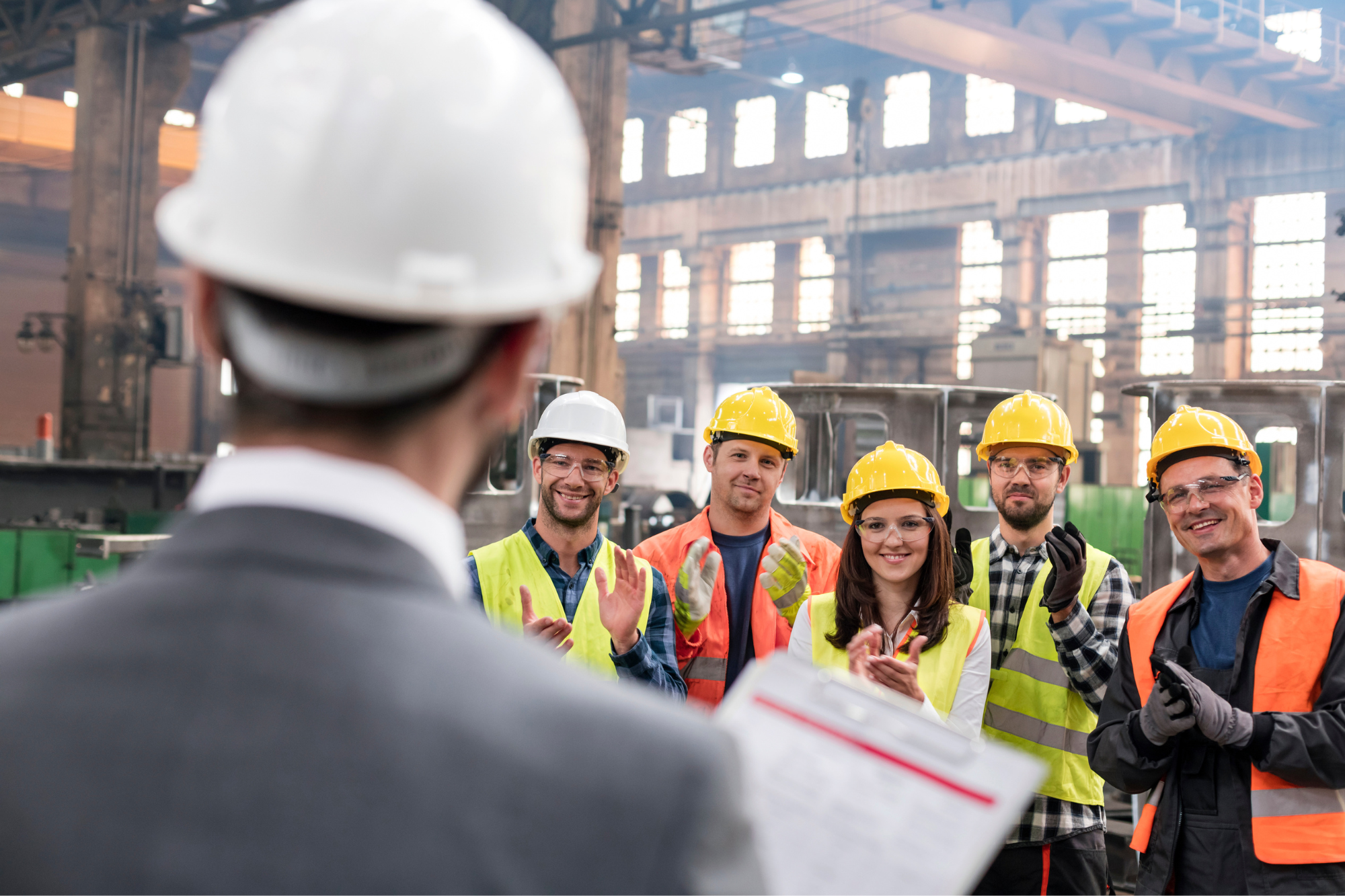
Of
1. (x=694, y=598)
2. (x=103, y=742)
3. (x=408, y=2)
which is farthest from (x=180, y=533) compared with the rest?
(x=694, y=598)

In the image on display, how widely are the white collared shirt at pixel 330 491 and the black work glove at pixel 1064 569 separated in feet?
10.5

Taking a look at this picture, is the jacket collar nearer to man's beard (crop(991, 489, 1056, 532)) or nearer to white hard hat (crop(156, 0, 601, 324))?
man's beard (crop(991, 489, 1056, 532))

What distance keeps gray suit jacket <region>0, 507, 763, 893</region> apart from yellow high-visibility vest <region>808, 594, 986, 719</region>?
102 inches

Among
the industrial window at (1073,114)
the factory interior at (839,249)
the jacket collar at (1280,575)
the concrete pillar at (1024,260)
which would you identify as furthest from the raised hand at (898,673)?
the industrial window at (1073,114)

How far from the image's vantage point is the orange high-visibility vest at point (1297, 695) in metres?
2.91

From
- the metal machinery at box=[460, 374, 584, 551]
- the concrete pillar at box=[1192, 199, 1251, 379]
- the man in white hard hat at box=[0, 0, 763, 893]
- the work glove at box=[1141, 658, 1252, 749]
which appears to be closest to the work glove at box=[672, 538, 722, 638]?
the work glove at box=[1141, 658, 1252, 749]

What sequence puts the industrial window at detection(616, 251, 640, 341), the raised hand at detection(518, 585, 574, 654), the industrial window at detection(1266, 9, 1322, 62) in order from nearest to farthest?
the raised hand at detection(518, 585, 574, 654) → the industrial window at detection(1266, 9, 1322, 62) → the industrial window at detection(616, 251, 640, 341)

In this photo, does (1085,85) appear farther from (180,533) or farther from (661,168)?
(180,533)

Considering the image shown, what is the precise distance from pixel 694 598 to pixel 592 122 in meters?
9.93

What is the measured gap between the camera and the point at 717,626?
173 inches

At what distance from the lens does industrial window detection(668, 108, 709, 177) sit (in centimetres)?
2820

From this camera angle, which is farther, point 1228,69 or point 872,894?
point 1228,69

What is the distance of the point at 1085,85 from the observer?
1770cm

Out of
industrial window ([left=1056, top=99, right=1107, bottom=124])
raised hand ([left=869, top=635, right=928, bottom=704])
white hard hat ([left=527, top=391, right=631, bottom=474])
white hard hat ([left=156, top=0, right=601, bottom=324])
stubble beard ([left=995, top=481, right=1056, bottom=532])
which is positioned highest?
industrial window ([left=1056, top=99, right=1107, bottom=124])
